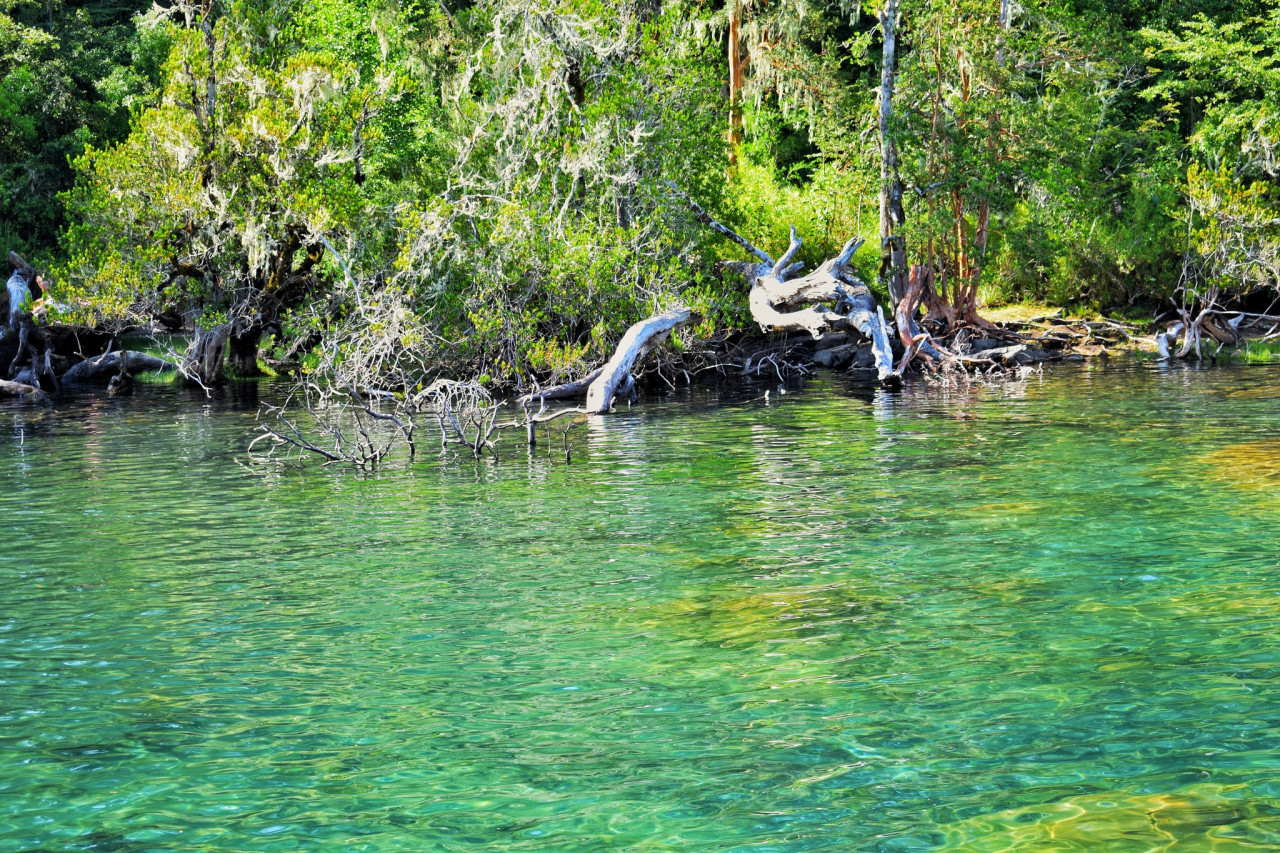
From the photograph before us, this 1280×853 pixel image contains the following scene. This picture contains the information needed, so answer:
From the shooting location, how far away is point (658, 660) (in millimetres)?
8430

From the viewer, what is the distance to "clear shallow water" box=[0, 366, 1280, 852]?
19.9 ft

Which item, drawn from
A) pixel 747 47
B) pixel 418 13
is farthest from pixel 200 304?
pixel 747 47

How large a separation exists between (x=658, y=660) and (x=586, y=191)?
22.3 meters

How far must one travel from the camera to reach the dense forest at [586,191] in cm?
2770

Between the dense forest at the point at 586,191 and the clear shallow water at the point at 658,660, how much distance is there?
1047 cm

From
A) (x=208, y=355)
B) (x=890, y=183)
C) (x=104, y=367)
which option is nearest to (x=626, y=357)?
(x=890, y=183)

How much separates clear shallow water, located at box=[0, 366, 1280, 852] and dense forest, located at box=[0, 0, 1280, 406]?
34.3 feet

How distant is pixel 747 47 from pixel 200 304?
2134 centimetres

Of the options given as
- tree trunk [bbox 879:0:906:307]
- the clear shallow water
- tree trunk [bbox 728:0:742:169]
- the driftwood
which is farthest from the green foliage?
the clear shallow water

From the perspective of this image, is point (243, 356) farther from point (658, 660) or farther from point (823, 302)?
point (658, 660)

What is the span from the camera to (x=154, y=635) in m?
9.24

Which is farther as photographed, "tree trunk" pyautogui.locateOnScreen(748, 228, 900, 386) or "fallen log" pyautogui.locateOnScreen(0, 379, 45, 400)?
"fallen log" pyautogui.locateOnScreen(0, 379, 45, 400)

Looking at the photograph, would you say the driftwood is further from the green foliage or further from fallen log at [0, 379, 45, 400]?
the green foliage

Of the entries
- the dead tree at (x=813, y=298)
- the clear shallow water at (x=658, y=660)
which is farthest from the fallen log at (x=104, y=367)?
the clear shallow water at (x=658, y=660)
